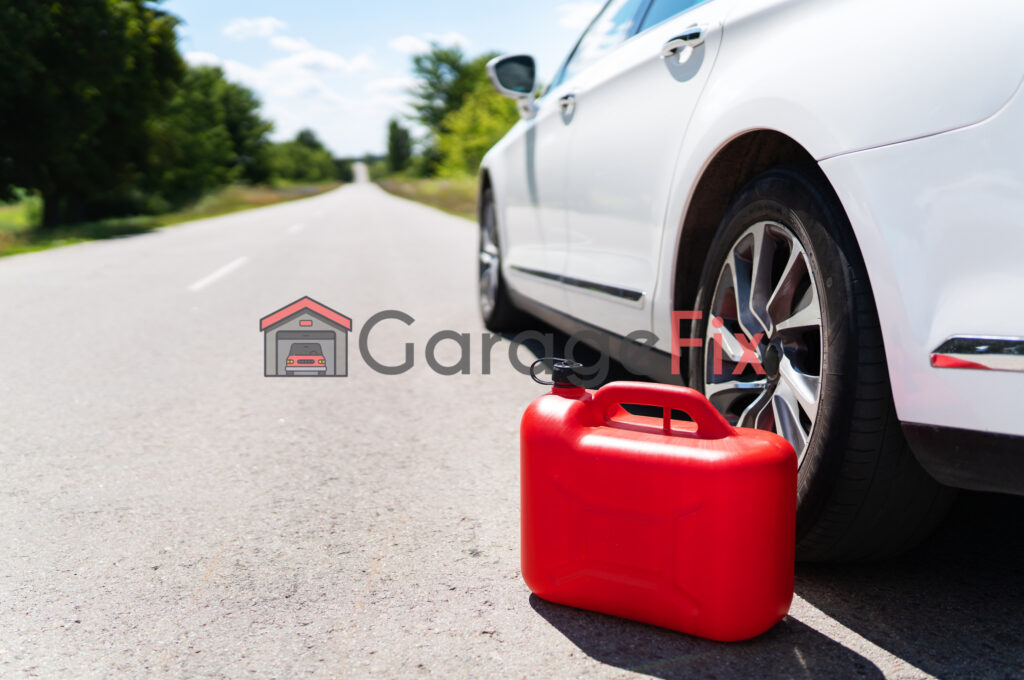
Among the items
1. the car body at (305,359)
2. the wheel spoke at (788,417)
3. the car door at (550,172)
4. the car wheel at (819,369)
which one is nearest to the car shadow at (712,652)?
the car wheel at (819,369)

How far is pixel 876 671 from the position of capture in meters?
1.58

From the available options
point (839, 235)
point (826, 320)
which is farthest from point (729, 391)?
point (839, 235)

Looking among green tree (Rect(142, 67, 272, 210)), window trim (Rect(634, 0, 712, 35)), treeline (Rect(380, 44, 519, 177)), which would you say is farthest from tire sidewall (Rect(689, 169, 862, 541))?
treeline (Rect(380, 44, 519, 177))

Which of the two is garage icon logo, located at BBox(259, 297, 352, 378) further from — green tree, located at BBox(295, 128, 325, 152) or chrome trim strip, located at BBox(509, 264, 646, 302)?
green tree, located at BBox(295, 128, 325, 152)

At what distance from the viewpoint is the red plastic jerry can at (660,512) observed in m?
1.62

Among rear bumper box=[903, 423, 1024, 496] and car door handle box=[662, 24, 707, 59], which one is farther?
car door handle box=[662, 24, 707, 59]

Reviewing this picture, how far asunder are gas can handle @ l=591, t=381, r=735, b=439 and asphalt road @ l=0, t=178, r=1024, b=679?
1.42 ft

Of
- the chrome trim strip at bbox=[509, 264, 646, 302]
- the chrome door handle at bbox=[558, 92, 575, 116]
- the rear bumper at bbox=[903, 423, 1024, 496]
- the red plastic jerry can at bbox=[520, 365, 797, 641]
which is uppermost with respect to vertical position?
the chrome door handle at bbox=[558, 92, 575, 116]

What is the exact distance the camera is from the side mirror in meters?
4.17

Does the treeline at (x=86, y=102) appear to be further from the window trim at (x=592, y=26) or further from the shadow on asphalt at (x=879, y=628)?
the shadow on asphalt at (x=879, y=628)

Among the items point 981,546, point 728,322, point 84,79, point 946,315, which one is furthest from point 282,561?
point 84,79

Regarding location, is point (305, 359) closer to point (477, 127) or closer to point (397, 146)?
point (477, 127)

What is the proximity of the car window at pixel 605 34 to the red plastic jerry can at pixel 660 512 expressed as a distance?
1.82 m

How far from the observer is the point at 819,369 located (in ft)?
6.28
